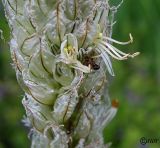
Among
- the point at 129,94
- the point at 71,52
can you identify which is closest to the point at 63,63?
the point at 71,52

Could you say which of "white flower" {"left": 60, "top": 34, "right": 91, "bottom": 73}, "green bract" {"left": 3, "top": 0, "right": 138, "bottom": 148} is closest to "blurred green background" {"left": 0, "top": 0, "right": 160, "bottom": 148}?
"green bract" {"left": 3, "top": 0, "right": 138, "bottom": 148}

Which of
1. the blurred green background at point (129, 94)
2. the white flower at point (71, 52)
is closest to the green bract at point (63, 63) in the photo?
the white flower at point (71, 52)

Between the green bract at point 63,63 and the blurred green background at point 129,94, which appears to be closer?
the green bract at point 63,63

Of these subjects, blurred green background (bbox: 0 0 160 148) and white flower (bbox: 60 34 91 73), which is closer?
white flower (bbox: 60 34 91 73)

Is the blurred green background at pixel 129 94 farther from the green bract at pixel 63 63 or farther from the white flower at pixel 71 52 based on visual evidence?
the white flower at pixel 71 52

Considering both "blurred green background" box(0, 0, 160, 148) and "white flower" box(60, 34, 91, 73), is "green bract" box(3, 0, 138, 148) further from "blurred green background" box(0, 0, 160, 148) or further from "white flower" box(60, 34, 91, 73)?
"blurred green background" box(0, 0, 160, 148)

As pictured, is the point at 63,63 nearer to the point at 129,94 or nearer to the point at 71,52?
the point at 71,52

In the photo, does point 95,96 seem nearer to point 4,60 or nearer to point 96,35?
point 96,35

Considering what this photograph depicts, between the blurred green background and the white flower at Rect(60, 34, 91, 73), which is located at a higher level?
the white flower at Rect(60, 34, 91, 73)
